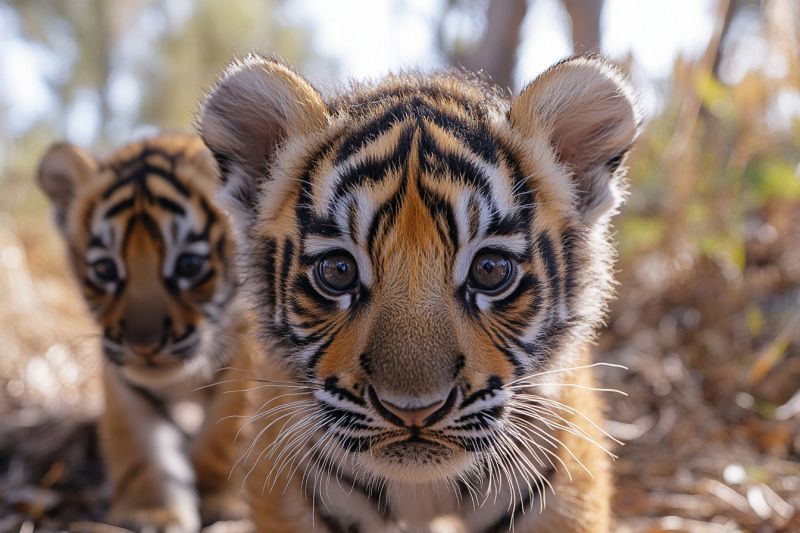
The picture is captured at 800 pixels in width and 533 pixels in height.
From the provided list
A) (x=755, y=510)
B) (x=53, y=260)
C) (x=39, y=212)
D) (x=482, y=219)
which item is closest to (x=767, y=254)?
(x=755, y=510)

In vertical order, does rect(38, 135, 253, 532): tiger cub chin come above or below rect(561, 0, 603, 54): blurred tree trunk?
below

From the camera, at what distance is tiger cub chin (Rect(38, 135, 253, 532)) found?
10.7 feet

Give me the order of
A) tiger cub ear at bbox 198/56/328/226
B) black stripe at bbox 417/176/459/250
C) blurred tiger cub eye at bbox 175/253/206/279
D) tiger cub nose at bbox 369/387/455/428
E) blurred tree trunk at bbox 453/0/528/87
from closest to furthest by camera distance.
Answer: tiger cub nose at bbox 369/387/455/428 → black stripe at bbox 417/176/459/250 → tiger cub ear at bbox 198/56/328/226 → blurred tiger cub eye at bbox 175/253/206/279 → blurred tree trunk at bbox 453/0/528/87

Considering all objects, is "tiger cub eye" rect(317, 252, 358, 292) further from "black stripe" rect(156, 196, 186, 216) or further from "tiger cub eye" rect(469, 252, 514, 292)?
"black stripe" rect(156, 196, 186, 216)

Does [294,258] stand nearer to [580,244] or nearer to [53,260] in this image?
[580,244]

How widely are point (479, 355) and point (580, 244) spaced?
2.06 feet

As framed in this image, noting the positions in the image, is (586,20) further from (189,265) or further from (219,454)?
(219,454)

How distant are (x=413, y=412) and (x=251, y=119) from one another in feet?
4.02

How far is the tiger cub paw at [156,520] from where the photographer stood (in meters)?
3.38

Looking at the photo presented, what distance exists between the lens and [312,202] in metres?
2.27

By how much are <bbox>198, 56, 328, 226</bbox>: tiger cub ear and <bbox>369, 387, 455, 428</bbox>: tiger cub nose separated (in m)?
0.97

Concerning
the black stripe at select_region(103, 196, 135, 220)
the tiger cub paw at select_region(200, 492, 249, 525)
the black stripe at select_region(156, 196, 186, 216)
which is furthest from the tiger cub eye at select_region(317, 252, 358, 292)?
the tiger cub paw at select_region(200, 492, 249, 525)

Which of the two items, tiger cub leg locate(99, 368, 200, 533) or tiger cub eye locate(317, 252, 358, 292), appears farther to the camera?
tiger cub leg locate(99, 368, 200, 533)

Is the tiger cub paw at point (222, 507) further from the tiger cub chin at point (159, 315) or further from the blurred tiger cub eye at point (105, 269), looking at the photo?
the blurred tiger cub eye at point (105, 269)
